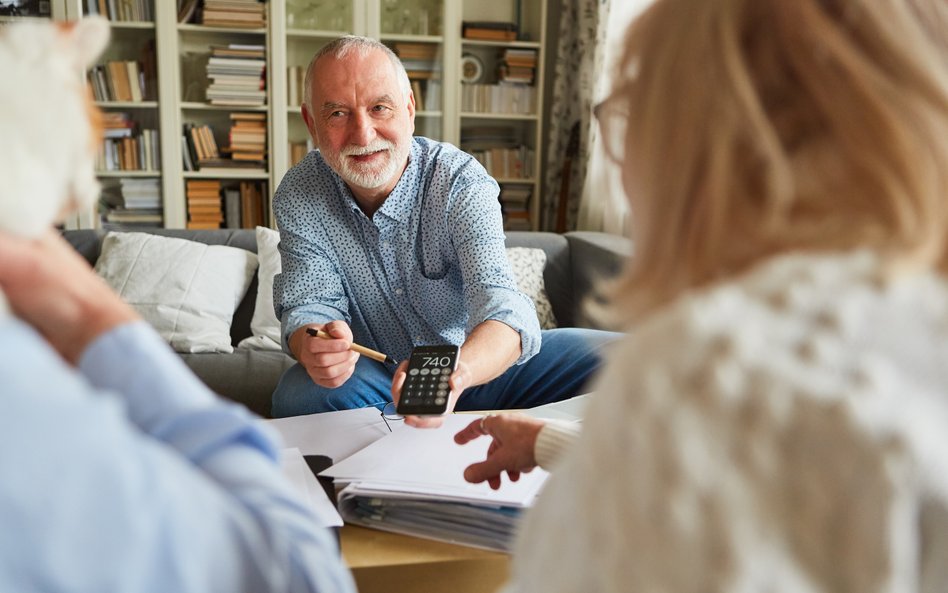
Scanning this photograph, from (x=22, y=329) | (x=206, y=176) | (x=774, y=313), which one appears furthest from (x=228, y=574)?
(x=206, y=176)

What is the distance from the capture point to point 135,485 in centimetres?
42

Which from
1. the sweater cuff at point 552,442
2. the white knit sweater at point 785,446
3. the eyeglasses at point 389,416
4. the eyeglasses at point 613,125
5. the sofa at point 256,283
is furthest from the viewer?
the sofa at point 256,283

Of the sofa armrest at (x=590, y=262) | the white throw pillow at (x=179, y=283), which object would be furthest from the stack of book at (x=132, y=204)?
the sofa armrest at (x=590, y=262)

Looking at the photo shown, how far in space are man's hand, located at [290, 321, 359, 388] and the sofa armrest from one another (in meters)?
1.21

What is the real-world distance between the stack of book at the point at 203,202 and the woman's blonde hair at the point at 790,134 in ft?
11.4

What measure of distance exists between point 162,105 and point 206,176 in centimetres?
34

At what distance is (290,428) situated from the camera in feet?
3.93

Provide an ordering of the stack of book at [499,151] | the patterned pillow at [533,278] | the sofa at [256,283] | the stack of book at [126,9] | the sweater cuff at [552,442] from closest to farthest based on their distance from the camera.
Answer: the sweater cuff at [552,442], the sofa at [256,283], the patterned pillow at [533,278], the stack of book at [126,9], the stack of book at [499,151]

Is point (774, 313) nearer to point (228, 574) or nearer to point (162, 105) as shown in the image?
point (228, 574)

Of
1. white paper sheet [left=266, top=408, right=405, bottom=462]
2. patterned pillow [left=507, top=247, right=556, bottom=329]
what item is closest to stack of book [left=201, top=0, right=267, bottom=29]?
patterned pillow [left=507, top=247, right=556, bottom=329]

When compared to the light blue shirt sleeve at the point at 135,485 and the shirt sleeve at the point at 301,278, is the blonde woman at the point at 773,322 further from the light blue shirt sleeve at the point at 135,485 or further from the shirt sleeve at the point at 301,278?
the shirt sleeve at the point at 301,278

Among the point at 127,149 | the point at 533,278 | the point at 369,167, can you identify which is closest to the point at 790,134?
the point at 369,167

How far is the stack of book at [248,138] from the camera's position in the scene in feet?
12.2

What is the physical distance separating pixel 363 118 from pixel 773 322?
1.44m
